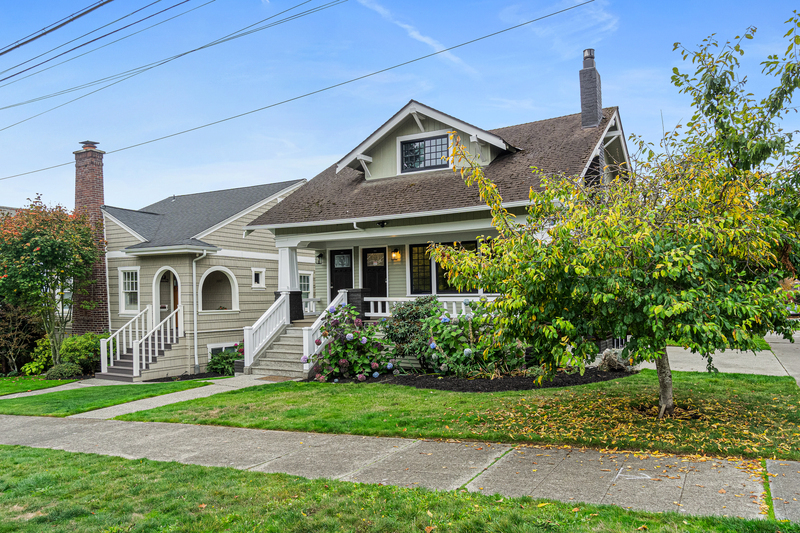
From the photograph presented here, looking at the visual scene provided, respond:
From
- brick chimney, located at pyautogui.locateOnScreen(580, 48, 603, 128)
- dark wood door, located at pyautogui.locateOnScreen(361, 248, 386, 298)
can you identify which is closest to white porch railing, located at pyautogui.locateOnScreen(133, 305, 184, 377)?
dark wood door, located at pyautogui.locateOnScreen(361, 248, 386, 298)

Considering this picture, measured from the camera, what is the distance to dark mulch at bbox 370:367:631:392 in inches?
392

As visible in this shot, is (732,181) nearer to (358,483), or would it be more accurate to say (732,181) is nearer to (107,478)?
(358,483)

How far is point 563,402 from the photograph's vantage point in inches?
326

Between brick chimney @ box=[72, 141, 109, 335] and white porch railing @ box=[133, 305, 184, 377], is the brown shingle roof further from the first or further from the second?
brick chimney @ box=[72, 141, 109, 335]

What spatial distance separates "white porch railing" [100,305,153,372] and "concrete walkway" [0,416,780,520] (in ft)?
27.1

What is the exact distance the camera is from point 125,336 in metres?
17.4

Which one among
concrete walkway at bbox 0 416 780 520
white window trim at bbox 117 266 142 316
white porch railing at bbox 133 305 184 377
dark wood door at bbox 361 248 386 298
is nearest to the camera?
concrete walkway at bbox 0 416 780 520

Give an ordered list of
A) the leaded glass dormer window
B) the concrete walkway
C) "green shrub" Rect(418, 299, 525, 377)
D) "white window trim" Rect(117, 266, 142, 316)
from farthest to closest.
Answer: "white window trim" Rect(117, 266, 142, 316), the leaded glass dormer window, "green shrub" Rect(418, 299, 525, 377), the concrete walkway

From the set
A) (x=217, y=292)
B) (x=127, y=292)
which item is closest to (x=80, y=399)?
(x=127, y=292)

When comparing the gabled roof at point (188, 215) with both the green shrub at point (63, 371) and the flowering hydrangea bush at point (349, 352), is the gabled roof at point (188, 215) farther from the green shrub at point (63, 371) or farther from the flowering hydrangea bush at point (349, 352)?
the flowering hydrangea bush at point (349, 352)

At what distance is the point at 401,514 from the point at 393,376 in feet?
25.6

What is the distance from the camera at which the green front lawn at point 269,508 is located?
3857 mm

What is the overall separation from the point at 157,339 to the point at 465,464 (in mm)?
13553

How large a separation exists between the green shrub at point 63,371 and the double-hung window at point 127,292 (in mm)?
2600
